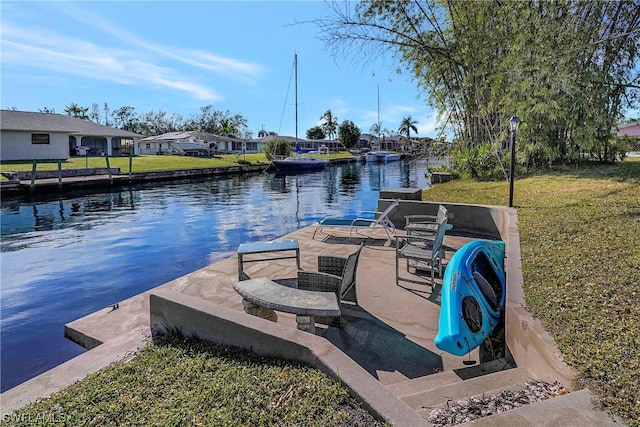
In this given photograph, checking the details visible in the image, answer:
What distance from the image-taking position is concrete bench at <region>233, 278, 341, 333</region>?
121 inches

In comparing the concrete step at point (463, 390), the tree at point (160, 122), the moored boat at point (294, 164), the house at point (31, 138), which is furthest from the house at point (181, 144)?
the concrete step at point (463, 390)

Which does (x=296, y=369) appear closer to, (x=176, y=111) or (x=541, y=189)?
(x=541, y=189)

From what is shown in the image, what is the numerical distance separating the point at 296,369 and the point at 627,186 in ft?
30.9

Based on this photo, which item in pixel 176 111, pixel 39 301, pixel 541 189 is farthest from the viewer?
pixel 176 111

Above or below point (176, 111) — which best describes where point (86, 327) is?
below

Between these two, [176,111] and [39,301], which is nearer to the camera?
[39,301]

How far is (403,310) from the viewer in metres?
4.28

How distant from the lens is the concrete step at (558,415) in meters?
1.80

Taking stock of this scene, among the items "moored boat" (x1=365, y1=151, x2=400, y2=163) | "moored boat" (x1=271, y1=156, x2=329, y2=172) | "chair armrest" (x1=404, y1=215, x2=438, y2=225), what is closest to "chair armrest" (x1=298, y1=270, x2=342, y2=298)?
"chair armrest" (x1=404, y1=215, x2=438, y2=225)

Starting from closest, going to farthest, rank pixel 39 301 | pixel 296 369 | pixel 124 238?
pixel 296 369 < pixel 39 301 < pixel 124 238

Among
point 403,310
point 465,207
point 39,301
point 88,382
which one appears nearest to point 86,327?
point 88,382

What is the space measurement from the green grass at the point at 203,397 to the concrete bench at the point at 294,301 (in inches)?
20.1

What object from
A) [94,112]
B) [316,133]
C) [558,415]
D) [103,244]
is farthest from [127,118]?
[558,415]

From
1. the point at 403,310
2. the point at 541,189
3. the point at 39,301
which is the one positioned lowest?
the point at 39,301
